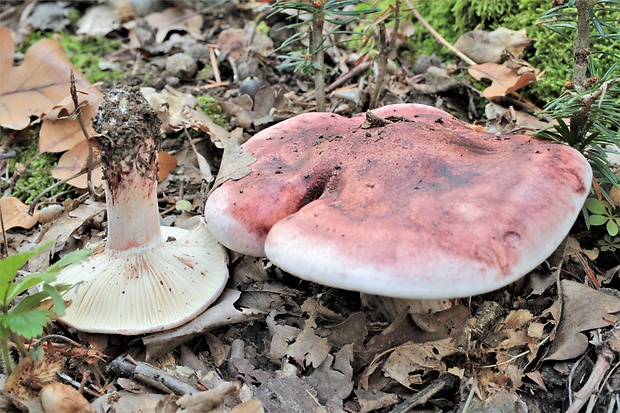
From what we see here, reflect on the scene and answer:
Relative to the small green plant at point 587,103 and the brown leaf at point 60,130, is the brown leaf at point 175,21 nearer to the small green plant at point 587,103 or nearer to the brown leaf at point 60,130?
the brown leaf at point 60,130

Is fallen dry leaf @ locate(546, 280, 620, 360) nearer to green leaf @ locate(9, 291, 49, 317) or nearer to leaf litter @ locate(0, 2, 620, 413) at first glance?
leaf litter @ locate(0, 2, 620, 413)

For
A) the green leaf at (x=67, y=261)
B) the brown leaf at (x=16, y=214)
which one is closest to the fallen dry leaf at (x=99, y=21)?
the brown leaf at (x=16, y=214)

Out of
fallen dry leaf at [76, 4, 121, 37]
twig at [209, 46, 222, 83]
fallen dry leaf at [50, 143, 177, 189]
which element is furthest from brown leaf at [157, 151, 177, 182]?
fallen dry leaf at [76, 4, 121, 37]

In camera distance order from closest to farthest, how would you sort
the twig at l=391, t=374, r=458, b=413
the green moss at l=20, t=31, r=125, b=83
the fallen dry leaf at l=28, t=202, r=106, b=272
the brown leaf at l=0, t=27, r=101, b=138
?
1. the twig at l=391, t=374, r=458, b=413
2. the fallen dry leaf at l=28, t=202, r=106, b=272
3. the brown leaf at l=0, t=27, r=101, b=138
4. the green moss at l=20, t=31, r=125, b=83

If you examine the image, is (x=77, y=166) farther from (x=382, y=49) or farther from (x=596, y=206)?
(x=596, y=206)

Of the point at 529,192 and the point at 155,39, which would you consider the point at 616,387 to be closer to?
the point at 529,192

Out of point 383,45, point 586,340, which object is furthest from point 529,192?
point 383,45
